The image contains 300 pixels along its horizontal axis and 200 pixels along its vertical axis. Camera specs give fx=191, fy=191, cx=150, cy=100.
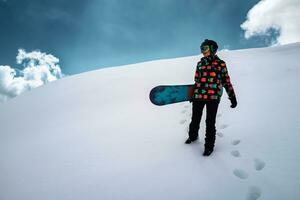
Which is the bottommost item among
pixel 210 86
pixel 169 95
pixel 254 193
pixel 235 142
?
pixel 254 193

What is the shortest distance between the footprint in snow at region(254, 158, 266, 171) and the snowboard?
4.55 ft

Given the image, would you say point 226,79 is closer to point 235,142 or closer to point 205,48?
point 205,48

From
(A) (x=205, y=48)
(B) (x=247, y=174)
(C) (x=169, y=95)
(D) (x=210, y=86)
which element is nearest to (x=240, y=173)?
(B) (x=247, y=174)

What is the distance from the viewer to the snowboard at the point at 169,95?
338cm

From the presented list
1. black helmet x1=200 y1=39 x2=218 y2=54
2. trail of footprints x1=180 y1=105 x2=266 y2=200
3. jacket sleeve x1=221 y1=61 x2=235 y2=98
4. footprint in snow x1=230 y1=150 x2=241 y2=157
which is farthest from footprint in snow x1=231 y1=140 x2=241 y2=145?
black helmet x1=200 y1=39 x2=218 y2=54

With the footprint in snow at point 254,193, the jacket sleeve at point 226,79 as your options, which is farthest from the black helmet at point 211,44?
the footprint in snow at point 254,193

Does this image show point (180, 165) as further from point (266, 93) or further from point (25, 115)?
point (25, 115)

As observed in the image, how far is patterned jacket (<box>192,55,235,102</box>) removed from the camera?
114 inches

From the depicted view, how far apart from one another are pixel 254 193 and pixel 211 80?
1.57m

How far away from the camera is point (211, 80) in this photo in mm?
2918

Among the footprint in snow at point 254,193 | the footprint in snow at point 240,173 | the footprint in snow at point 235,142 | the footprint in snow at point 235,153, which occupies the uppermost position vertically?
the footprint in snow at point 235,142

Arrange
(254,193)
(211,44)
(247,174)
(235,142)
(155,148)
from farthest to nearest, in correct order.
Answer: (155,148) → (235,142) → (211,44) → (247,174) → (254,193)

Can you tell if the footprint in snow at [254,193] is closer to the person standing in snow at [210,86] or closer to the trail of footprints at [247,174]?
the trail of footprints at [247,174]

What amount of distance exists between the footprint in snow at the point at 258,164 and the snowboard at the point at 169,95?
4.55ft
